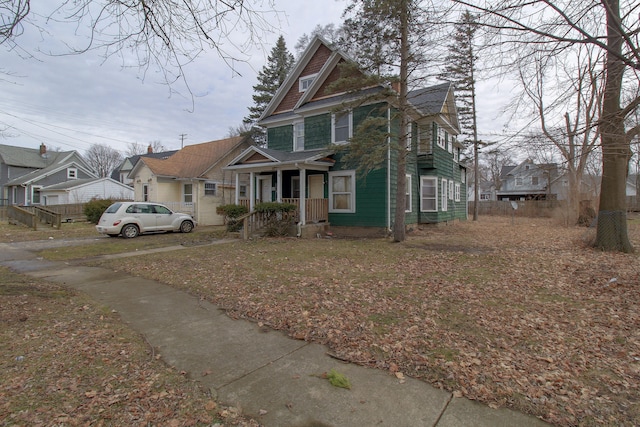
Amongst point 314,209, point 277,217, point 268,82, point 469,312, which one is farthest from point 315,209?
point 268,82

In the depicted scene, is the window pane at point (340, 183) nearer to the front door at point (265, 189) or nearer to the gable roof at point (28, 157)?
the front door at point (265, 189)

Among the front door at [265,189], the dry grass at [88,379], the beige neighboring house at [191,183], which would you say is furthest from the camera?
the beige neighboring house at [191,183]

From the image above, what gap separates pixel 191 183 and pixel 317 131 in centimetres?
1064

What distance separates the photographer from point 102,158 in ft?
215

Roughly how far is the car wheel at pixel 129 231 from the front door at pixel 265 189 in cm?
589

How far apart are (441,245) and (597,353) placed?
7.79 metres

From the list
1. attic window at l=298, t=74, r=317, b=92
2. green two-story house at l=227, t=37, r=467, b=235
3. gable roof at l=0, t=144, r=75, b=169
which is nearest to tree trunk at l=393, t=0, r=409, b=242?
A: green two-story house at l=227, t=37, r=467, b=235

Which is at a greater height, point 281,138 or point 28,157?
point 28,157

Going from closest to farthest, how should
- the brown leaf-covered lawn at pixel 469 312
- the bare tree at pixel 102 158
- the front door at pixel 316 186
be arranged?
the brown leaf-covered lawn at pixel 469 312 → the front door at pixel 316 186 → the bare tree at pixel 102 158

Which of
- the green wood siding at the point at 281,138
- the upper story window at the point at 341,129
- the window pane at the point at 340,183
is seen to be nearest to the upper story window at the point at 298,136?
the green wood siding at the point at 281,138

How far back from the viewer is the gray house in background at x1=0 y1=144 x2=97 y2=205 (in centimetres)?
3441

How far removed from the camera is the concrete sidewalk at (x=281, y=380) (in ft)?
8.42

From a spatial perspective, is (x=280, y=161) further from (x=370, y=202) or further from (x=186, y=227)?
(x=186, y=227)

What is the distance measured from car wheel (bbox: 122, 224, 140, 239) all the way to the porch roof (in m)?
4.93
